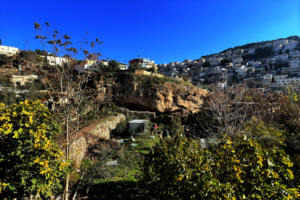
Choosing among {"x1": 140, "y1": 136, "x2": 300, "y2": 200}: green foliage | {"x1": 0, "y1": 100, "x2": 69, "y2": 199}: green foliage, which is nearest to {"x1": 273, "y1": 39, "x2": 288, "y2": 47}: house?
{"x1": 140, "y1": 136, "x2": 300, "y2": 200}: green foliage

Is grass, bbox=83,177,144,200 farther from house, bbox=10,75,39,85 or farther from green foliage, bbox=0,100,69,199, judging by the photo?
house, bbox=10,75,39,85

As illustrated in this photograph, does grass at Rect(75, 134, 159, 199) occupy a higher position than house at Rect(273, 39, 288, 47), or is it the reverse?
house at Rect(273, 39, 288, 47)

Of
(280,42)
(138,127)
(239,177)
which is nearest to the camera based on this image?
(239,177)

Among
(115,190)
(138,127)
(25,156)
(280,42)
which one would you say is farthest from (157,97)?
(280,42)

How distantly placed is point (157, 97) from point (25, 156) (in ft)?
53.6

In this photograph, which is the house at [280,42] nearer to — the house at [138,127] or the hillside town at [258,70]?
the hillside town at [258,70]

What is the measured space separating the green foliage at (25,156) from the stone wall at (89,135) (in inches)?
212

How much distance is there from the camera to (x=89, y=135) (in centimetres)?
1094

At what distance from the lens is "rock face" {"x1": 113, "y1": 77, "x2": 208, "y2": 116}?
19062mm

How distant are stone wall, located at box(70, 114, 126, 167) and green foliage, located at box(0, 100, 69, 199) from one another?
17.6 feet

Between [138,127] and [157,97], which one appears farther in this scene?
[157,97]

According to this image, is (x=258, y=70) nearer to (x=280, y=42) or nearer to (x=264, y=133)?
(x=280, y=42)

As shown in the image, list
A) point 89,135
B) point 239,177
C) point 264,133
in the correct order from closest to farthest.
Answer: point 239,177 < point 264,133 < point 89,135

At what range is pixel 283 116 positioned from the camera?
11656 millimetres
